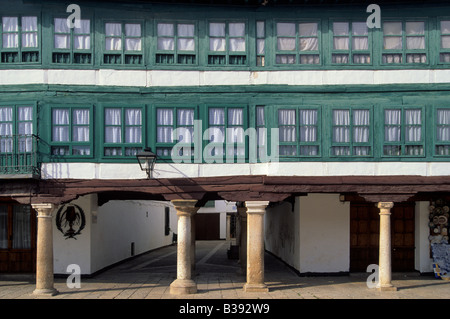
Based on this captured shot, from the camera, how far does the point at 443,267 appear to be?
56.4ft

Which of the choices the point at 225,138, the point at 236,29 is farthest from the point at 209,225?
the point at 236,29

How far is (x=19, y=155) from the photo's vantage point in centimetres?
1428

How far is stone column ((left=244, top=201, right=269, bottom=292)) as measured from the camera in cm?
1436

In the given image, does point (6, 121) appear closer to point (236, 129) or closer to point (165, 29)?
point (165, 29)

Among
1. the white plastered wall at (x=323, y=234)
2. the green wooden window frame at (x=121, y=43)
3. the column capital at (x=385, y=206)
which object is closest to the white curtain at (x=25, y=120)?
the green wooden window frame at (x=121, y=43)

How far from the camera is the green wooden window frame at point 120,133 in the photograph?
14.5 m

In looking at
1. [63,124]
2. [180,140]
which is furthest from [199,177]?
[63,124]

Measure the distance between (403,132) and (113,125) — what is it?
7904 millimetres

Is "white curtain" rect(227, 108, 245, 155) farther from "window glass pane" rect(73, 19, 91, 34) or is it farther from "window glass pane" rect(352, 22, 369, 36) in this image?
"window glass pane" rect(73, 19, 91, 34)

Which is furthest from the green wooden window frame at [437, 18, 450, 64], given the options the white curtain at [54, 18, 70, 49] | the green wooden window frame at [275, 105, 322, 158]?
the white curtain at [54, 18, 70, 49]

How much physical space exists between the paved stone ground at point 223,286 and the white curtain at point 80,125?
13.8 feet

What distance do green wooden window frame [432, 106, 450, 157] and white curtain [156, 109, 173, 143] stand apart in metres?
7.15

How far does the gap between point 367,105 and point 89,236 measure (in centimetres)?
954
